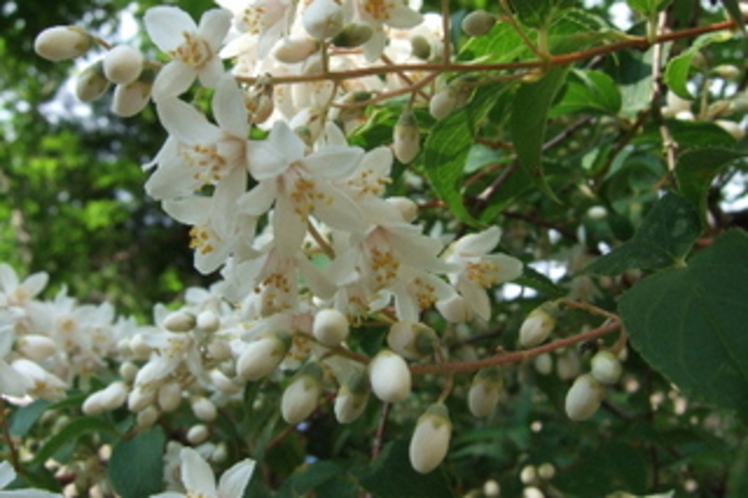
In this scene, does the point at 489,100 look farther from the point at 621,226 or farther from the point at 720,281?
the point at 621,226

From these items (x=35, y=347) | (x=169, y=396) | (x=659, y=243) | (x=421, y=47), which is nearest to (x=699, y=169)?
(x=659, y=243)

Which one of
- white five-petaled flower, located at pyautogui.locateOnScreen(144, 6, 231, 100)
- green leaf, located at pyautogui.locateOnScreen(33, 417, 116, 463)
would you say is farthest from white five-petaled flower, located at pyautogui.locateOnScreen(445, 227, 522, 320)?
green leaf, located at pyautogui.locateOnScreen(33, 417, 116, 463)

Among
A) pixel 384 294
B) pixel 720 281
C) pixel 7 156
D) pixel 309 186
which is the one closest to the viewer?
pixel 720 281

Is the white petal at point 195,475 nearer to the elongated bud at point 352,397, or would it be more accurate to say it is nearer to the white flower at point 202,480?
the white flower at point 202,480

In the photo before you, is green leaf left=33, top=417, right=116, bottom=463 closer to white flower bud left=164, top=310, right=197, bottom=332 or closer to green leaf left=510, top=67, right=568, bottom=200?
white flower bud left=164, top=310, right=197, bottom=332

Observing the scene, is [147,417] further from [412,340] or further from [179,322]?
[412,340]

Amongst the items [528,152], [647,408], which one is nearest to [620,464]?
[647,408]
